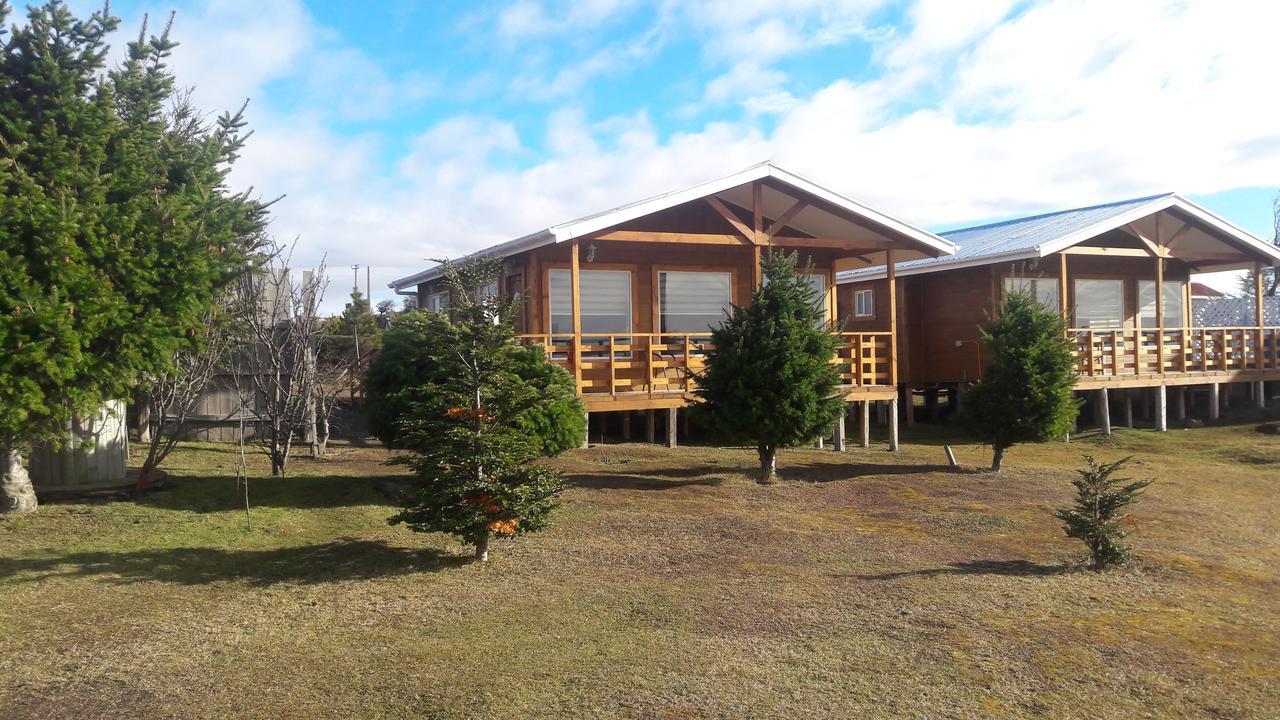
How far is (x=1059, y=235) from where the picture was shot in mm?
19781

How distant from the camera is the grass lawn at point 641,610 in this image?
5434 mm

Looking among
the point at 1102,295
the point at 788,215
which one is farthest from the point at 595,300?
the point at 1102,295

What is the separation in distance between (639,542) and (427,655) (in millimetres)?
3715

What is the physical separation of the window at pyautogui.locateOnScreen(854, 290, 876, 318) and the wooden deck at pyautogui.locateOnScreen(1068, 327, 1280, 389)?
5.07 metres

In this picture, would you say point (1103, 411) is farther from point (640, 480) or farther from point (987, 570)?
point (987, 570)

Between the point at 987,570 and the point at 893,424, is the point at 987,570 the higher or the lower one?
the lower one

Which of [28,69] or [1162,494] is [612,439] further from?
[28,69]

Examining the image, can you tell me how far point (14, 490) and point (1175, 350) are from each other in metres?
22.6

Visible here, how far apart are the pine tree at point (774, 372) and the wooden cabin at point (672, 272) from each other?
2.23m

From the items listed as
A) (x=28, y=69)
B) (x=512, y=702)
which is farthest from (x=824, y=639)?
(x=28, y=69)

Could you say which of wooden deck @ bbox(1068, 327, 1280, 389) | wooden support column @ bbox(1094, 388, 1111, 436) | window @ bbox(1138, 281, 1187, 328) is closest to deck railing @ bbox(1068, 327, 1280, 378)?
wooden deck @ bbox(1068, 327, 1280, 389)

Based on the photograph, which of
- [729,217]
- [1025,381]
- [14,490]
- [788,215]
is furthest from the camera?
[788,215]

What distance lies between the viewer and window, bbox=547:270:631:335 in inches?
668

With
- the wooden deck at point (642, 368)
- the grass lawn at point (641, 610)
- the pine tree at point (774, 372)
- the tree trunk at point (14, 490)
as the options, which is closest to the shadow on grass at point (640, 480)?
the grass lawn at point (641, 610)
